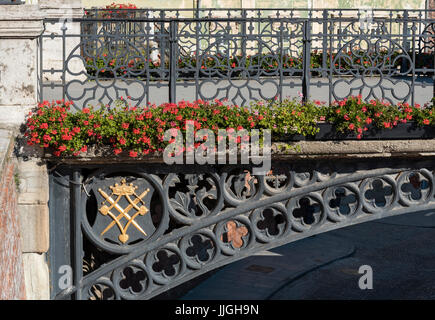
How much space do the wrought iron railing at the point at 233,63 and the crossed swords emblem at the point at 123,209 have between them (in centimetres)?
97

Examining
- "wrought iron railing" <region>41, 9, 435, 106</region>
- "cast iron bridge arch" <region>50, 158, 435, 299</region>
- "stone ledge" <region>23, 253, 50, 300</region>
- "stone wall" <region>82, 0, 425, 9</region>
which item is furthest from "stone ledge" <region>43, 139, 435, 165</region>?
"stone wall" <region>82, 0, 425, 9</region>

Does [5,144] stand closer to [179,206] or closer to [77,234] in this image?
[77,234]

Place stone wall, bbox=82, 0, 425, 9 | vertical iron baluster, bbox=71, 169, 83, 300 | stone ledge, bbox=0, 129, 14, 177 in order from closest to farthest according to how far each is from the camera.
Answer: stone ledge, bbox=0, 129, 14, 177 < vertical iron baluster, bbox=71, 169, 83, 300 < stone wall, bbox=82, 0, 425, 9

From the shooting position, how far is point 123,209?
969 cm

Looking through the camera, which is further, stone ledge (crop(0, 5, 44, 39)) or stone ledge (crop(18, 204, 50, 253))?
stone ledge (crop(18, 204, 50, 253))

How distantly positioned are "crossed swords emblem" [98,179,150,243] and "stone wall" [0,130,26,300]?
0.99 m

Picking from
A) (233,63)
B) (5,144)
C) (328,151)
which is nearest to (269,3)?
(233,63)

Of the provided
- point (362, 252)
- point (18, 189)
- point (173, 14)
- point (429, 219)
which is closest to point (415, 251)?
point (362, 252)

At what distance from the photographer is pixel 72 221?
9625 mm

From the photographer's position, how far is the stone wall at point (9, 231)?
7.86 m

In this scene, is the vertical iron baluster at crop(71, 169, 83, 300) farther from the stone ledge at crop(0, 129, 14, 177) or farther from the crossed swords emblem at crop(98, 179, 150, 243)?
the stone ledge at crop(0, 129, 14, 177)

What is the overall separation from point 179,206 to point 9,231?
6.77ft

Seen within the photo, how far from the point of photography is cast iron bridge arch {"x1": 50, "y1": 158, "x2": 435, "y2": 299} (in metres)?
9.54
